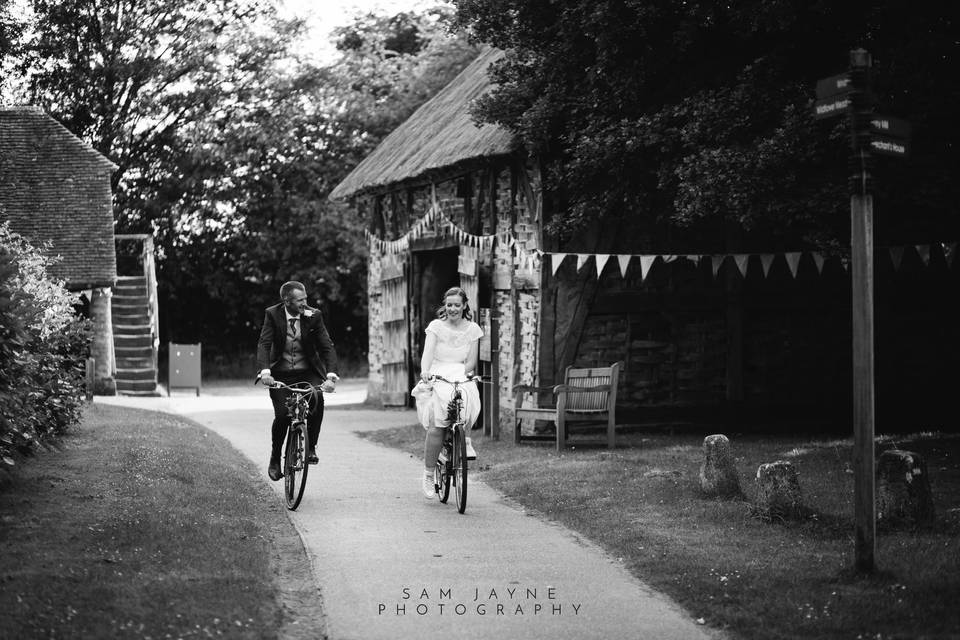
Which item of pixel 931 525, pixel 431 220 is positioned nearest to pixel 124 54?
pixel 431 220

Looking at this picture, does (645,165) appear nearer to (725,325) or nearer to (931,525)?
(725,325)

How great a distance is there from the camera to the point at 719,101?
12930 mm

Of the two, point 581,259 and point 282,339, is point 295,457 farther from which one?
point 581,259

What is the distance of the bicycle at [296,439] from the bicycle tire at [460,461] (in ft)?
4.02

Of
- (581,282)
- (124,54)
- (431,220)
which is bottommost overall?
(581,282)

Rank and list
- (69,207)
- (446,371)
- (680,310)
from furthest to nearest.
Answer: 1. (69,207)
2. (680,310)
3. (446,371)

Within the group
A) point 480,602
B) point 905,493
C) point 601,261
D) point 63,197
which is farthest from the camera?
point 63,197

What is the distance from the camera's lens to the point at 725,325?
16969 millimetres

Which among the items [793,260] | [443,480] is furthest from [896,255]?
[443,480]

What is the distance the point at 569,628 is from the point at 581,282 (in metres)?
10.4

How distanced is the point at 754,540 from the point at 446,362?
3.02m

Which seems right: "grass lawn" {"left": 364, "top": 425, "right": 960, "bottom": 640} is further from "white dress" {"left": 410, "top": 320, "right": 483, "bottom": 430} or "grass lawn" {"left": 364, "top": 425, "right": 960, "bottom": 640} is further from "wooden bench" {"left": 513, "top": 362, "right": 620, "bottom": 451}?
"white dress" {"left": 410, "top": 320, "right": 483, "bottom": 430}

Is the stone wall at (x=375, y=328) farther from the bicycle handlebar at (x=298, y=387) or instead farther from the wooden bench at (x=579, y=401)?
the bicycle handlebar at (x=298, y=387)

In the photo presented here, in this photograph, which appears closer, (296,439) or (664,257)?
(296,439)
